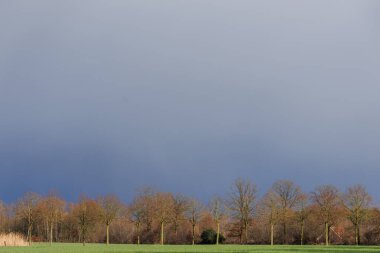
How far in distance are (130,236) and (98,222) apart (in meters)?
7.42

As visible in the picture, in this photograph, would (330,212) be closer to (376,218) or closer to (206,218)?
(376,218)

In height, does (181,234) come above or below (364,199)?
below

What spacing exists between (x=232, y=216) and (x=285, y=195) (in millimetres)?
10539

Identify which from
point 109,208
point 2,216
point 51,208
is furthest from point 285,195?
point 2,216

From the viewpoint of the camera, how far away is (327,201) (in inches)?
3142

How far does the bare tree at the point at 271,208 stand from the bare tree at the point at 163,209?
56.3 feet

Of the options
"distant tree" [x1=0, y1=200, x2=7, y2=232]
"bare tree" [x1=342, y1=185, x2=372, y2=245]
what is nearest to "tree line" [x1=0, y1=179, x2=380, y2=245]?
"bare tree" [x1=342, y1=185, x2=372, y2=245]

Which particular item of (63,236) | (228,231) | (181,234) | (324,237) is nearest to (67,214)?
(63,236)

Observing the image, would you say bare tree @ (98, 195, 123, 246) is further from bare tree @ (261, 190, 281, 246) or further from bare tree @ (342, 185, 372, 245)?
bare tree @ (342, 185, 372, 245)

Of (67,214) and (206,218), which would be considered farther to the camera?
(67,214)

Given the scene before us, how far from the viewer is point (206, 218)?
301ft

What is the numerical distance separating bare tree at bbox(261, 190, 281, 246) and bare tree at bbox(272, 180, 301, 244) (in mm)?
1175

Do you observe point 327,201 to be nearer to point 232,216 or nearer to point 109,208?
point 232,216

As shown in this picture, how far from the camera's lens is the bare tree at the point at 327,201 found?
77.7 meters
